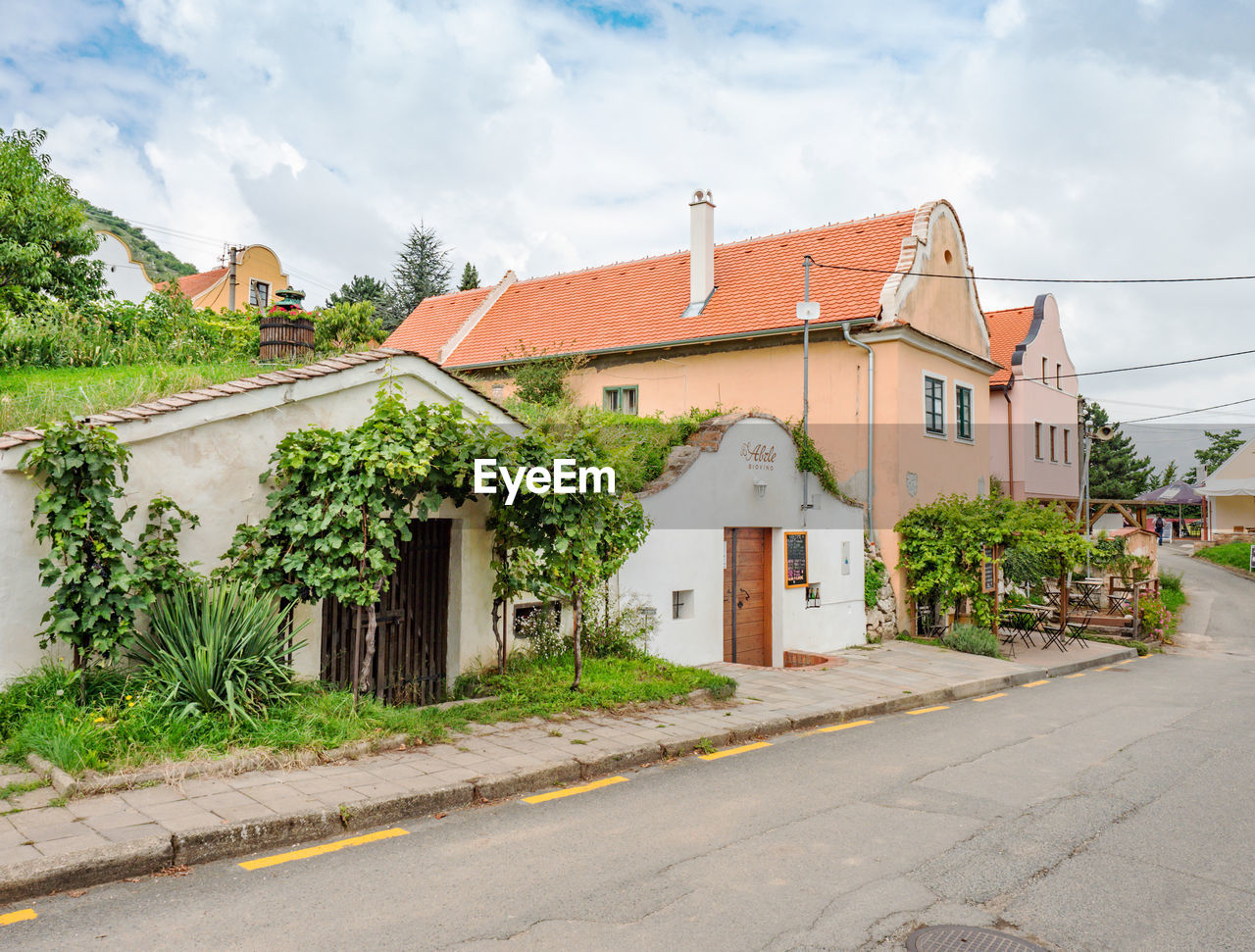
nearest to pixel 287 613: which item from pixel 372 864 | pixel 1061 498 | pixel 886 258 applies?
pixel 372 864

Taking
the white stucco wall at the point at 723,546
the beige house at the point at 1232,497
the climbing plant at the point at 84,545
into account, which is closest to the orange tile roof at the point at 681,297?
the white stucco wall at the point at 723,546

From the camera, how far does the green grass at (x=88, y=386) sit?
8.84 meters

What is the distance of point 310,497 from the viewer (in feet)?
25.5

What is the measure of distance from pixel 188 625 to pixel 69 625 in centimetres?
81

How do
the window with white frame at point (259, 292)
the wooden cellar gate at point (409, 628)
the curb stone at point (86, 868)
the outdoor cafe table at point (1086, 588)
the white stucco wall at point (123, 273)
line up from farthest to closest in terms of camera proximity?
the window with white frame at point (259, 292) < the white stucco wall at point (123, 273) < the outdoor cafe table at point (1086, 588) < the wooden cellar gate at point (409, 628) < the curb stone at point (86, 868)

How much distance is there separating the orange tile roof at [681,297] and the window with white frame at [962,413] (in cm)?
384

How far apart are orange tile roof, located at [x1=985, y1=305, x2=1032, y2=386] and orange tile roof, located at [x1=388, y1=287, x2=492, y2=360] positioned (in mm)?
16603

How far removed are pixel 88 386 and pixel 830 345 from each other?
43.0 ft

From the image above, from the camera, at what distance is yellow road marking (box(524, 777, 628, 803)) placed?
646 cm

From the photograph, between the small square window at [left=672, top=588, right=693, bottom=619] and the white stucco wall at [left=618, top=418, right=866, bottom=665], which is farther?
the small square window at [left=672, top=588, right=693, bottom=619]

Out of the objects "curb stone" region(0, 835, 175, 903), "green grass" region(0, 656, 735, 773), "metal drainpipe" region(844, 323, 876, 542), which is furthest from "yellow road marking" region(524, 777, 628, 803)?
"metal drainpipe" region(844, 323, 876, 542)

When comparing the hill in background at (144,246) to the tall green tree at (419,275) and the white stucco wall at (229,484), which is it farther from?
the white stucco wall at (229,484)

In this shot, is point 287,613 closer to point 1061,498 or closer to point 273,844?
point 273,844

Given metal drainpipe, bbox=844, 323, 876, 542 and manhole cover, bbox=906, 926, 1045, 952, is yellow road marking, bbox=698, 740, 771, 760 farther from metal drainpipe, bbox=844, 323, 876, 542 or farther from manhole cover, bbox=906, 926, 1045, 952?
metal drainpipe, bbox=844, 323, 876, 542
